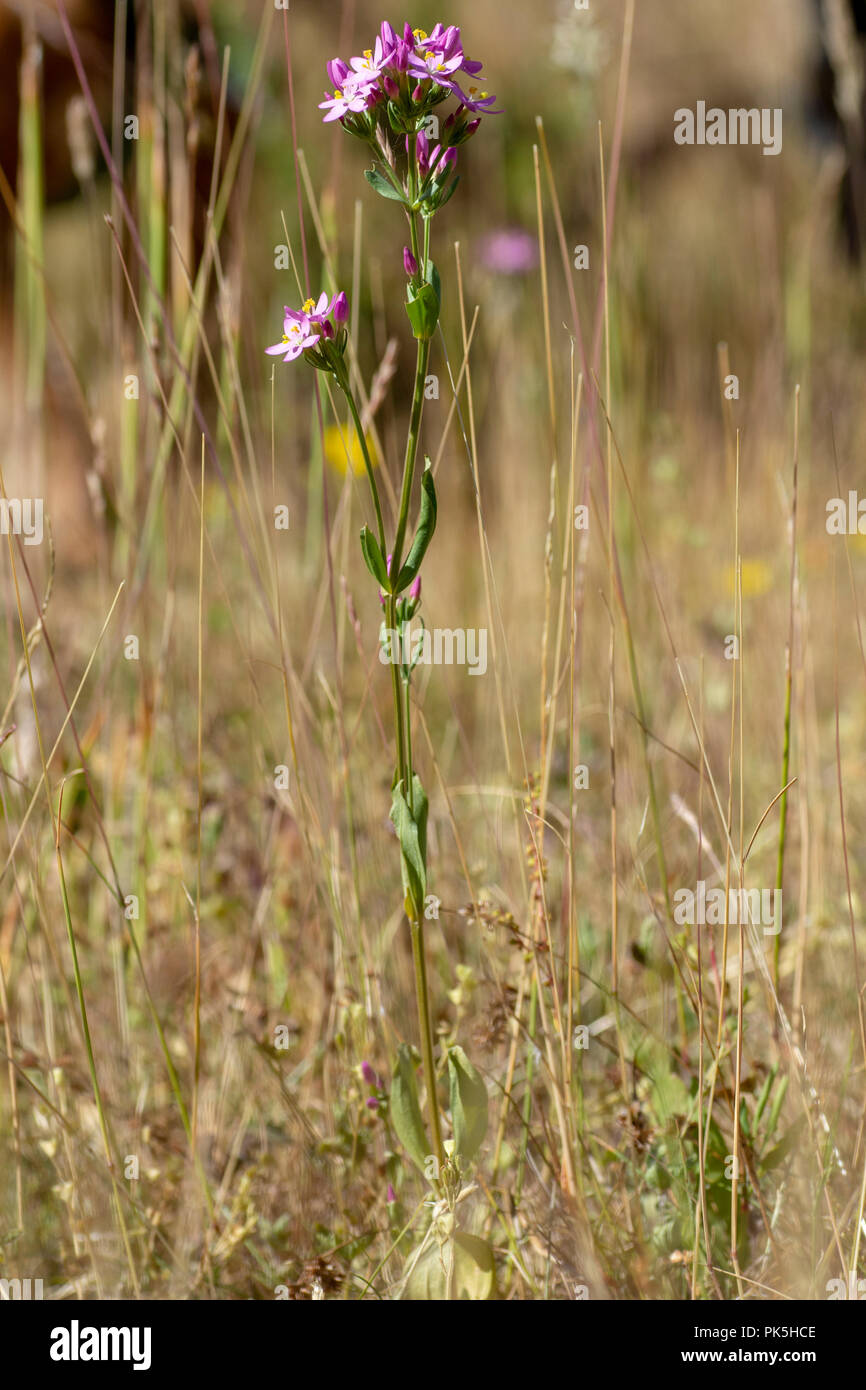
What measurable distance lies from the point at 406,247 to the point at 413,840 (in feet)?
1.15

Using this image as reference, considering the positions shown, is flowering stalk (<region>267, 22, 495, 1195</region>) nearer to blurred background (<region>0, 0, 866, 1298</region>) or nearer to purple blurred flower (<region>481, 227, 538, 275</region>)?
blurred background (<region>0, 0, 866, 1298</region>)

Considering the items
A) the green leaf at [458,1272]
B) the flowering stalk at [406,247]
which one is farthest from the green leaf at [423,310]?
the green leaf at [458,1272]

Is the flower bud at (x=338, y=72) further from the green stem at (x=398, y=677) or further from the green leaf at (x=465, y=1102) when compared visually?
the green leaf at (x=465, y=1102)

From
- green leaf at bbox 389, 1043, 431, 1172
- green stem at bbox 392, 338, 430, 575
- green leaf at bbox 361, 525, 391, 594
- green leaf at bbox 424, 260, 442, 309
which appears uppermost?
green leaf at bbox 424, 260, 442, 309

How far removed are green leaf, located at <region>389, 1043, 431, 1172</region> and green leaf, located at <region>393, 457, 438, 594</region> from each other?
0.31m

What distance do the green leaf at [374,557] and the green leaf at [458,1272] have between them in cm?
42

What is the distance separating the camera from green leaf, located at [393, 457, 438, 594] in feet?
2.10

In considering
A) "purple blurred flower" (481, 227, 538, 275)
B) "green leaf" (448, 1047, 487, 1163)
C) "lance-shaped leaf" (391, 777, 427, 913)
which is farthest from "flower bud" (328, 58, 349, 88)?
"purple blurred flower" (481, 227, 538, 275)

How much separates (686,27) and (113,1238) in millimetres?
4358

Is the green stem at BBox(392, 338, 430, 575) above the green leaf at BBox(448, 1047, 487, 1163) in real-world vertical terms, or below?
above

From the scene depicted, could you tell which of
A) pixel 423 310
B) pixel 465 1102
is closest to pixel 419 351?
pixel 423 310

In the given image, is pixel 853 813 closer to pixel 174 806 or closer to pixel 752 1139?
pixel 752 1139

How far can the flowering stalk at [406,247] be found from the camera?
0.61 m
